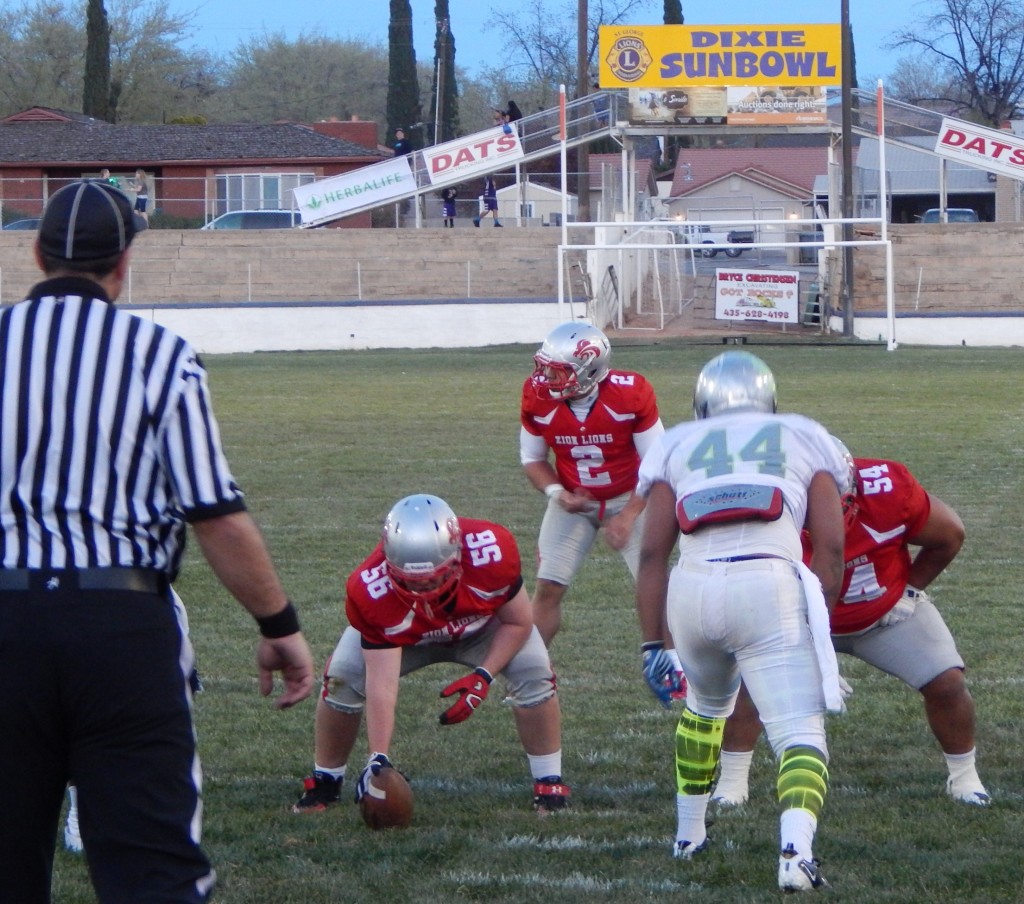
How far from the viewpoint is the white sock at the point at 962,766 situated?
16.1 feet

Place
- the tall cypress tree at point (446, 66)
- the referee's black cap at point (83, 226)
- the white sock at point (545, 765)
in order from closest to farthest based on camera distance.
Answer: the referee's black cap at point (83, 226) → the white sock at point (545, 765) → the tall cypress tree at point (446, 66)

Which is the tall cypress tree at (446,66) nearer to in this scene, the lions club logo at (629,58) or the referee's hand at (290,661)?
the lions club logo at (629,58)

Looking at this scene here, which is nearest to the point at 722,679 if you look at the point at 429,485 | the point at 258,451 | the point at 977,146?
the point at 429,485

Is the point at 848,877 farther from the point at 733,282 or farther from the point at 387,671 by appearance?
the point at 733,282

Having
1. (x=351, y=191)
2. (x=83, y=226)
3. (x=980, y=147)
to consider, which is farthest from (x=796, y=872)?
(x=351, y=191)

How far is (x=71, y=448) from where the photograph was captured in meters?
2.86

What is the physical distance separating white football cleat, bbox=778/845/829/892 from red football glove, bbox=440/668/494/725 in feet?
3.61

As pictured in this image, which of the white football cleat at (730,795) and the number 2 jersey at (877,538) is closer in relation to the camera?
the number 2 jersey at (877,538)

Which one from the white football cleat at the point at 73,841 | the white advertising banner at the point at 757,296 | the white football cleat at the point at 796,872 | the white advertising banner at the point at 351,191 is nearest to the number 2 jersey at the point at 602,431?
the white football cleat at the point at 73,841

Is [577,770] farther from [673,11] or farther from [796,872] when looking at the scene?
[673,11]

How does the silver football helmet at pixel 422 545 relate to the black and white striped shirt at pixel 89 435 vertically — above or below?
below

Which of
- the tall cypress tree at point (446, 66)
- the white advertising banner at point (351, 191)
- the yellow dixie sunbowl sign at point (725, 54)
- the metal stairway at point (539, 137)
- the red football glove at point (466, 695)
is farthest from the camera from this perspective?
the tall cypress tree at point (446, 66)

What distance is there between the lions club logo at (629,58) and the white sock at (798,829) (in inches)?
1197

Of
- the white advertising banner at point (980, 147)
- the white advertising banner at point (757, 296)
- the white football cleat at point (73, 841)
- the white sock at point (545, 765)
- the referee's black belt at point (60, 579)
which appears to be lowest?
the white football cleat at point (73, 841)
